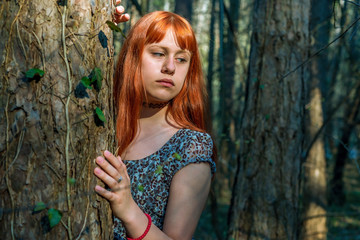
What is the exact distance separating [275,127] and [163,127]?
1717 millimetres

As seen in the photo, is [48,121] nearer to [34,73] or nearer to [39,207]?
[34,73]

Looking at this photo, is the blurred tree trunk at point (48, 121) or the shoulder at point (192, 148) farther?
the shoulder at point (192, 148)

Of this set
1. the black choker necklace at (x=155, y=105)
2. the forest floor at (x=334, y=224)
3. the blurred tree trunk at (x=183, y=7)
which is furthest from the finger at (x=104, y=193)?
the blurred tree trunk at (x=183, y=7)

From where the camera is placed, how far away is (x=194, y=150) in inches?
70.2

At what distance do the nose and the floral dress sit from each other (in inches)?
12.6

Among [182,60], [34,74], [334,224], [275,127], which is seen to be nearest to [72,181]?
[34,74]

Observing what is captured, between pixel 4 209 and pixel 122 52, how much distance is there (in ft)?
3.75

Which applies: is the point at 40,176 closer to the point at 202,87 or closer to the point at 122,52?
the point at 122,52

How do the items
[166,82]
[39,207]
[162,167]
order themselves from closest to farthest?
[39,207]
[162,167]
[166,82]

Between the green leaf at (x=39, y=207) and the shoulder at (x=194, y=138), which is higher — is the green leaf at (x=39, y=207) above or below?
below

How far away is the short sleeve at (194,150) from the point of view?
1.76 metres

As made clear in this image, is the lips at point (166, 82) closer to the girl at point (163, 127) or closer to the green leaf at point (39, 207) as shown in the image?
the girl at point (163, 127)

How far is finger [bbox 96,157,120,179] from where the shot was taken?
1396 mm

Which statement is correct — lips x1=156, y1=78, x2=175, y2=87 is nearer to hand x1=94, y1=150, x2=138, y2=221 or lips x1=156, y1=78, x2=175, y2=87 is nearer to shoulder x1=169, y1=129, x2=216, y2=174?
shoulder x1=169, y1=129, x2=216, y2=174
